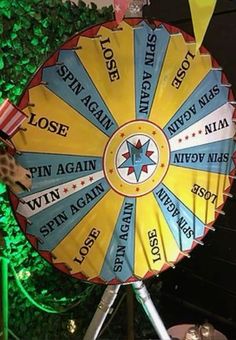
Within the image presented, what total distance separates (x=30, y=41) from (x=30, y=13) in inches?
3.8

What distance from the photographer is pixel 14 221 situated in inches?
72.0

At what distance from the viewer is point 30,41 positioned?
1.80 meters

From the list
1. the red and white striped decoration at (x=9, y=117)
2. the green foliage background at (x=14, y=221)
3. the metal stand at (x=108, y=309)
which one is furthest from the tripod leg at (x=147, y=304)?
the red and white striped decoration at (x=9, y=117)

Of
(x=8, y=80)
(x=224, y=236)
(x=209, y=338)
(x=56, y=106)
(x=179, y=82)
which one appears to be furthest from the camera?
(x=224, y=236)

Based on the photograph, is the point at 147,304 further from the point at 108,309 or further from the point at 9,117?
the point at 9,117

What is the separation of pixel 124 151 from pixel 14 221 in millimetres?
552

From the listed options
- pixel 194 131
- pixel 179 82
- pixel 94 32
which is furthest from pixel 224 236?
Result: pixel 94 32

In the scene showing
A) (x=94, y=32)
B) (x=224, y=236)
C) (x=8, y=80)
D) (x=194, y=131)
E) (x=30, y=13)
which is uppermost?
(x=30, y=13)

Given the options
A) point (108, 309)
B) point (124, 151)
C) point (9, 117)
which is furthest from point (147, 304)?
point (9, 117)

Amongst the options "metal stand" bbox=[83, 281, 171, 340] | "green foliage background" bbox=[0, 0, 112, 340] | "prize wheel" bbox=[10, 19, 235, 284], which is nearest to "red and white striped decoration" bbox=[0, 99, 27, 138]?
"prize wheel" bbox=[10, 19, 235, 284]

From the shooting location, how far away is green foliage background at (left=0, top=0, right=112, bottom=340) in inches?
68.9

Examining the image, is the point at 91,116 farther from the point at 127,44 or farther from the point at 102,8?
the point at 102,8

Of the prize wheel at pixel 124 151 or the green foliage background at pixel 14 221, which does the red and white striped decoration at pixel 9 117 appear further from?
the green foliage background at pixel 14 221

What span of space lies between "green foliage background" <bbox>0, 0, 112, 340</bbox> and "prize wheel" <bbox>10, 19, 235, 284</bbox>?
0.29 meters
